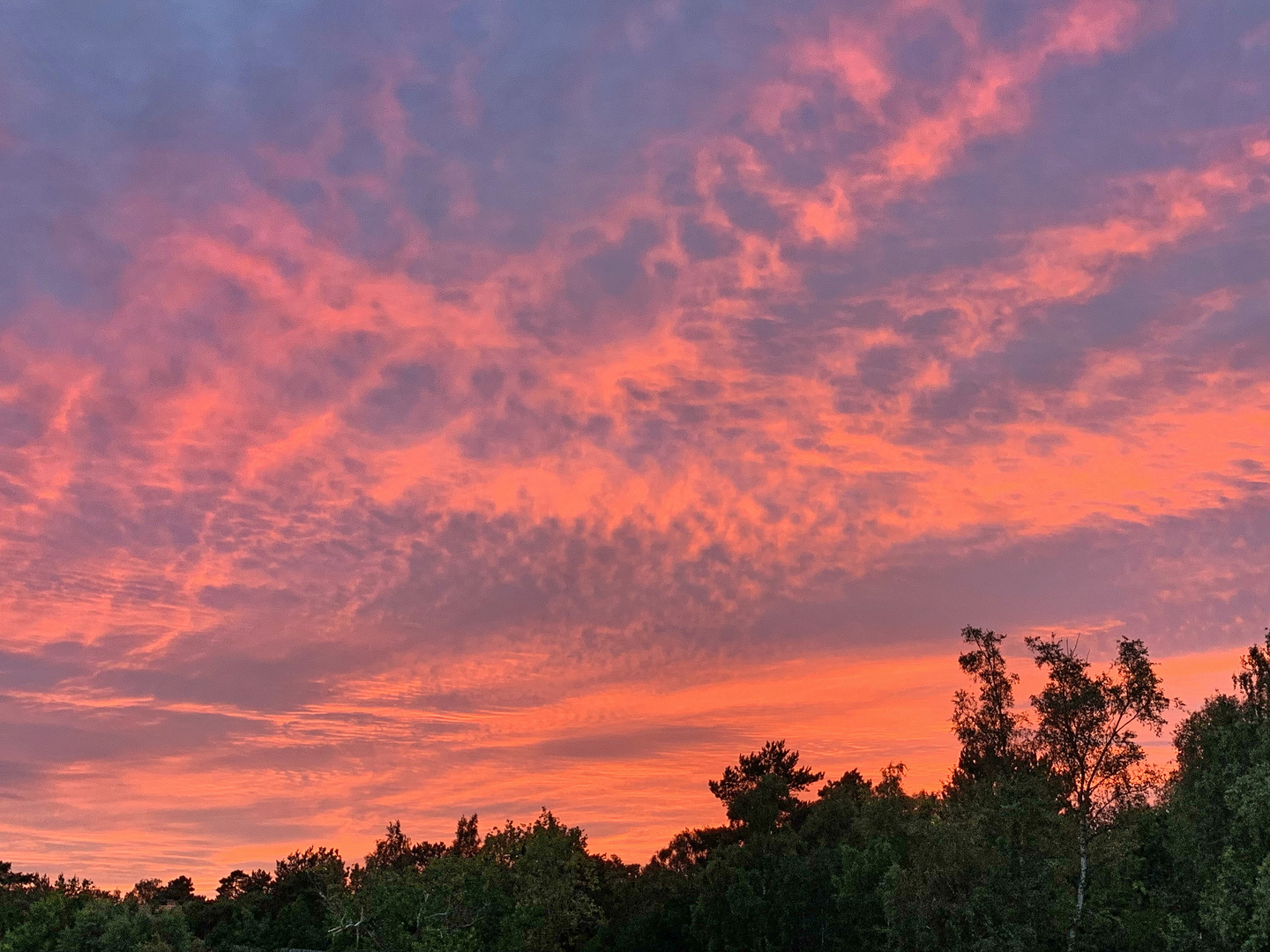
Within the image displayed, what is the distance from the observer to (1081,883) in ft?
174

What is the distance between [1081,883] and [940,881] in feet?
21.4

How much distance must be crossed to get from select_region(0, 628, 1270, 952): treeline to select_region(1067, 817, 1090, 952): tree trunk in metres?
0.11

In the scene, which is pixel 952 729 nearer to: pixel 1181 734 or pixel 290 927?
pixel 1181 734

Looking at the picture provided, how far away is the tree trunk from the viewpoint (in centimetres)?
5238

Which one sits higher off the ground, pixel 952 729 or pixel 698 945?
pixel 952 729

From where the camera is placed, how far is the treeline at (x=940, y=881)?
5078 cm

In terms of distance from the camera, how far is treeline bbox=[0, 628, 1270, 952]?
50781 mm

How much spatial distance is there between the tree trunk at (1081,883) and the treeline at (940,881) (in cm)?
11

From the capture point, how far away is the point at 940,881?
54.2 metres

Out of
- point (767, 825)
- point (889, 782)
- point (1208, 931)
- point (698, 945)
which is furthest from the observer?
point (889, 782)

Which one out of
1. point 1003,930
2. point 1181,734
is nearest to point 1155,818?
point 1181,734

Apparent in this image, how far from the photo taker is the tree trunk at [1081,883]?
5238 cm

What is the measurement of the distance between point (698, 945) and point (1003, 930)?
39.2m

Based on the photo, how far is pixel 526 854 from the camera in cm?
9094
